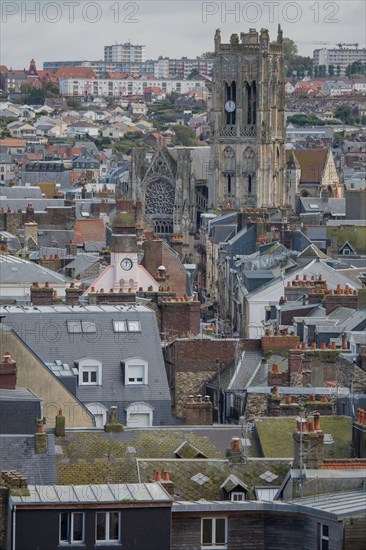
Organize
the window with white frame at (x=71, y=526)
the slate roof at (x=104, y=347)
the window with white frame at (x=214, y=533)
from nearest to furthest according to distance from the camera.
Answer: the window with white frame at (x=71, y=526), the window with white frame at (x=214, y=533), the slate roof at (x=104, y=347)

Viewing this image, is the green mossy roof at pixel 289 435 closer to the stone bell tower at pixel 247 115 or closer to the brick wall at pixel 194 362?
the brick wall at pixel 194 362

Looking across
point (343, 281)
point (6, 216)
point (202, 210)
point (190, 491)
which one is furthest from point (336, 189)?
point (190, 491)

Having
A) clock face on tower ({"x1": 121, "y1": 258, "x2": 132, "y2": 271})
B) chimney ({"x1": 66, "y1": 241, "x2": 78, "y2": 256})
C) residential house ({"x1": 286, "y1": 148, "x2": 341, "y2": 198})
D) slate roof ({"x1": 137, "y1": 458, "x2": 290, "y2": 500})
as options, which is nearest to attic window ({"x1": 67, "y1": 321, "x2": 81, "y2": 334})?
slate roof ({"x1": 137, "y1": 458, "x2": 290, "y2": 500})

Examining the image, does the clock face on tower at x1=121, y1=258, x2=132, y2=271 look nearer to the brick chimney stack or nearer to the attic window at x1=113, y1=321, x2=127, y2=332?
the attic window at x1=113, y1=321, x2=127, y2=332

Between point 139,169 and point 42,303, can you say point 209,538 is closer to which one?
point 42,303

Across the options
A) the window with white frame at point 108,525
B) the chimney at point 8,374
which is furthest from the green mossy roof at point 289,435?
the window with white frame at point 108,525
